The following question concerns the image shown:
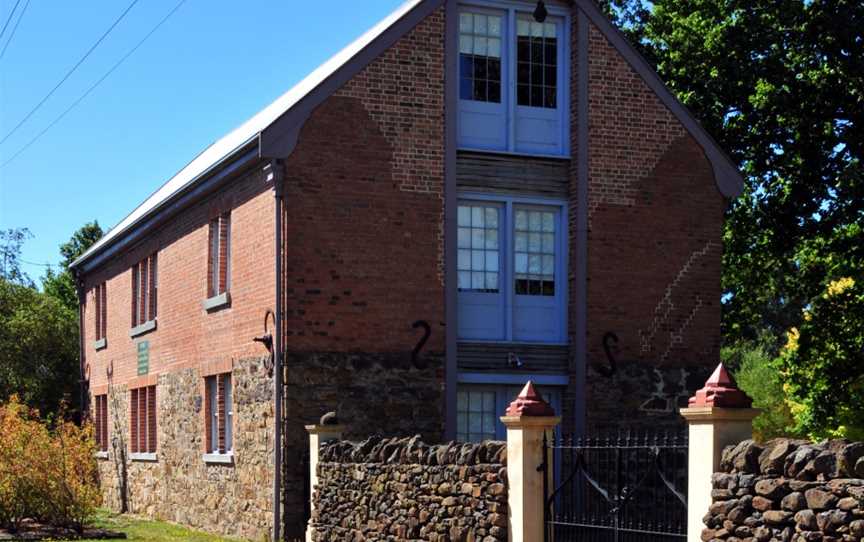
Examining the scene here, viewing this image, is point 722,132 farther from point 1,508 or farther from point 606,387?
point 1,508

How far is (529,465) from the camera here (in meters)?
14.7

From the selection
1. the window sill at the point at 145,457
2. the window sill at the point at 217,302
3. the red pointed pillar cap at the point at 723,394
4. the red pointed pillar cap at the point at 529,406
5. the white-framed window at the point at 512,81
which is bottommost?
the window sill at the point at 145,457

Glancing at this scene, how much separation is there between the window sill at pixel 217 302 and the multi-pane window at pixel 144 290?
172 inches

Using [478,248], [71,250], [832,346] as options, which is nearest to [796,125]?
[832,346]

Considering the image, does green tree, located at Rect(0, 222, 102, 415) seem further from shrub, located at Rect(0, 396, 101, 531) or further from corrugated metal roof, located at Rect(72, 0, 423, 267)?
shrub, located at Rect(0, 396, 101, 531)

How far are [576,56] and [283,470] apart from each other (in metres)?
8.04

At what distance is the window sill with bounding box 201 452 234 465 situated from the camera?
2253 cm

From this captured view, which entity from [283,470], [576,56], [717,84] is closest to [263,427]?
[283,470]

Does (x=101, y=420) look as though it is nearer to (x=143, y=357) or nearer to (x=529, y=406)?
(x=143, y=357)

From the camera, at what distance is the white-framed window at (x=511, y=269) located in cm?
2162

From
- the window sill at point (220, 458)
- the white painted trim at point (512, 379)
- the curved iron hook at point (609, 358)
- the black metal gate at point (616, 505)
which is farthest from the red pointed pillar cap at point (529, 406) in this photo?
the window sill at point (220, 458)

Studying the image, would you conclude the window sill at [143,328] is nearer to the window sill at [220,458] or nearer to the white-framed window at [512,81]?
the window sill at [220,458]

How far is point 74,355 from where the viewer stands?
4472cm

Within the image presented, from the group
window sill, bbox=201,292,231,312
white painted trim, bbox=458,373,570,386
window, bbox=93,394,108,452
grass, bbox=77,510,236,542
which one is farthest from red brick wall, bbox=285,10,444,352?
window, bbox=93,394,108,452
